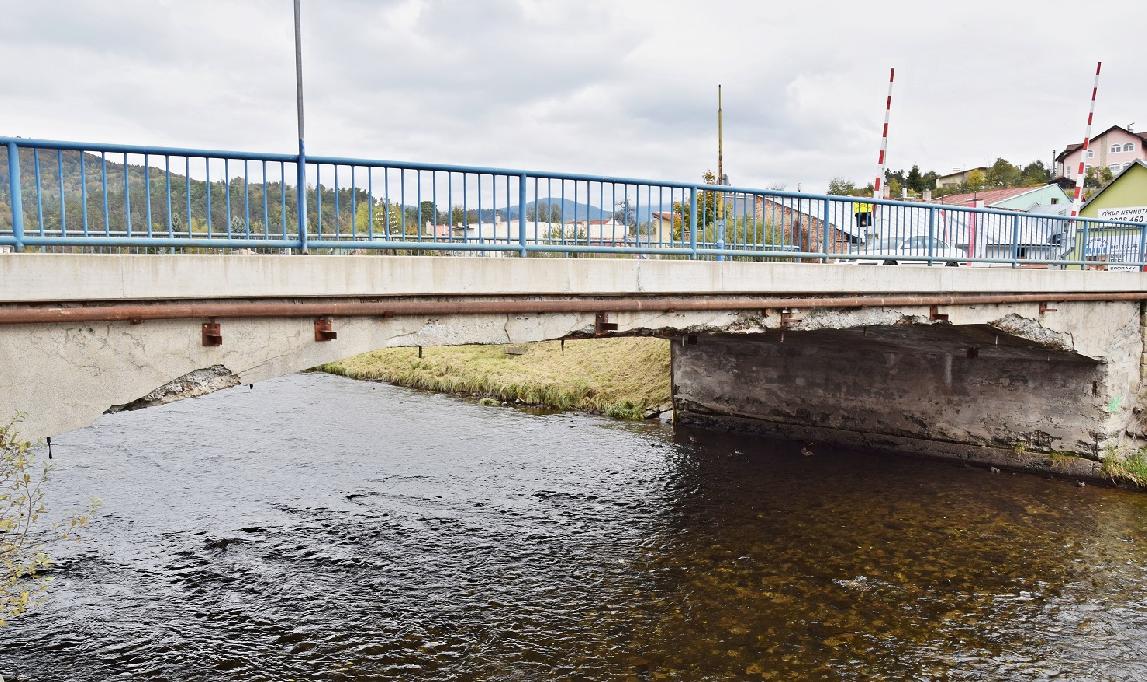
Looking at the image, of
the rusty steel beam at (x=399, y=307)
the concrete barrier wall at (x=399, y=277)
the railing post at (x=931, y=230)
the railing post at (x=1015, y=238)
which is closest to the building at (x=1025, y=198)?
the railing post at (x=1015, y=238)

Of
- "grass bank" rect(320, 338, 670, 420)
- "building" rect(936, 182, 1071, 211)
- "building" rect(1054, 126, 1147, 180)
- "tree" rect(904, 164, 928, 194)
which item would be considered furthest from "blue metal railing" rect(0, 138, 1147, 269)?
"building" rect(1054, 126, 1147, 180)

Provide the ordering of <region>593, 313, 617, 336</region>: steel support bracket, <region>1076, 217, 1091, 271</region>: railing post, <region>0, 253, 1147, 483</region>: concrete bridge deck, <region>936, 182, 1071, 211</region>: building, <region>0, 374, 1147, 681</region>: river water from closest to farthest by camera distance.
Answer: <region>0, 253, 1147, 483</region>: concrete bridge deck, <region>0, 374, 1147, 681</region>: river water, <region>593, 313, 617, 336</region>: steel support bracket, <region>1076, 217, 1091, 271</region>: railing post, <region>936, 182, 1071, 211</region>: building

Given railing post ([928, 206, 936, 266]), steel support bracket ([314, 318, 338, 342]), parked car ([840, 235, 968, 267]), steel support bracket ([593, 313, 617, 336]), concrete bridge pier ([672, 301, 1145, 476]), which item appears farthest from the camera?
concrete bridge pier ([672, 301, 1145, 476])

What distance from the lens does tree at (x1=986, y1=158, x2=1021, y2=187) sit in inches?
2817

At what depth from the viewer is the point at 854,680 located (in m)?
8.17

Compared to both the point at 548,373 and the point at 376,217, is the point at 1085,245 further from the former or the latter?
the point at 548,373

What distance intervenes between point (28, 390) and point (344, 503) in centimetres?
733

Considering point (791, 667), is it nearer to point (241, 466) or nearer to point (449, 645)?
point (449, 645)

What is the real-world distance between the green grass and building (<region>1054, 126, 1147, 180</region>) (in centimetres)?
6060

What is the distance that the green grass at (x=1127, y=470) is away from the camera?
14.8 m

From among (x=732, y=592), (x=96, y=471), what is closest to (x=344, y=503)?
(x=96, y=471)

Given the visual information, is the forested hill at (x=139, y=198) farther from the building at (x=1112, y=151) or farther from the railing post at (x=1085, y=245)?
the building at (x=1112, y=151)

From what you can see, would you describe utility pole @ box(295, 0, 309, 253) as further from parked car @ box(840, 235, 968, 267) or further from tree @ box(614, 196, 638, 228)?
parked car @ box(840, 235, 968, 267)

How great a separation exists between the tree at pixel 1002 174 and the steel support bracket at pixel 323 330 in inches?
2930
